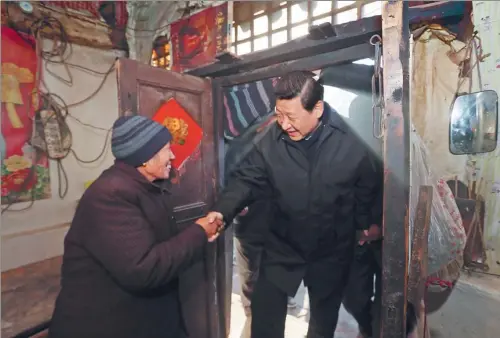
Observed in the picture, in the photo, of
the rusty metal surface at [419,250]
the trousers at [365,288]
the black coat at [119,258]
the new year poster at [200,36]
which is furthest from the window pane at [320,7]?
the black coat at [119,258]

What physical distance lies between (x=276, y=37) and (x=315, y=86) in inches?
99.2

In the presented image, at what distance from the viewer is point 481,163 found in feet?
7.88

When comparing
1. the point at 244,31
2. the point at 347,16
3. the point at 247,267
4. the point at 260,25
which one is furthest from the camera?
the point at 244,31

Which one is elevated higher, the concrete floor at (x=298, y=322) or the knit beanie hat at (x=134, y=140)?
the knit beanie hat at (x=134, y=140)

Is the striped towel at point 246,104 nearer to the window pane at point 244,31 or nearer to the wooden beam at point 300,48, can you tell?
the wooden beam at point 300,48

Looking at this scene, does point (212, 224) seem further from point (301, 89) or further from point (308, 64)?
point (308, 64)

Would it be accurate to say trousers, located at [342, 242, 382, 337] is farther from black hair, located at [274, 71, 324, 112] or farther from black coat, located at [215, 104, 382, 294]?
black hair, located at [274, 71, 324, 112]

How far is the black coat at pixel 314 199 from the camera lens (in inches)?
80.6

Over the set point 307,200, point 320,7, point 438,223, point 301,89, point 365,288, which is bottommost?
point 365,288

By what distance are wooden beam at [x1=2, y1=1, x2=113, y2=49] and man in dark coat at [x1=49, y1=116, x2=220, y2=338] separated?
4.00m

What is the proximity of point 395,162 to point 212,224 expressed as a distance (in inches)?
40.2

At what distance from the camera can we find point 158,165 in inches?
61.5

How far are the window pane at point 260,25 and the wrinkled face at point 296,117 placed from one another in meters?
2.73

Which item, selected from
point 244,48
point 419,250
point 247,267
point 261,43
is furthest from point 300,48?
point 244,48
